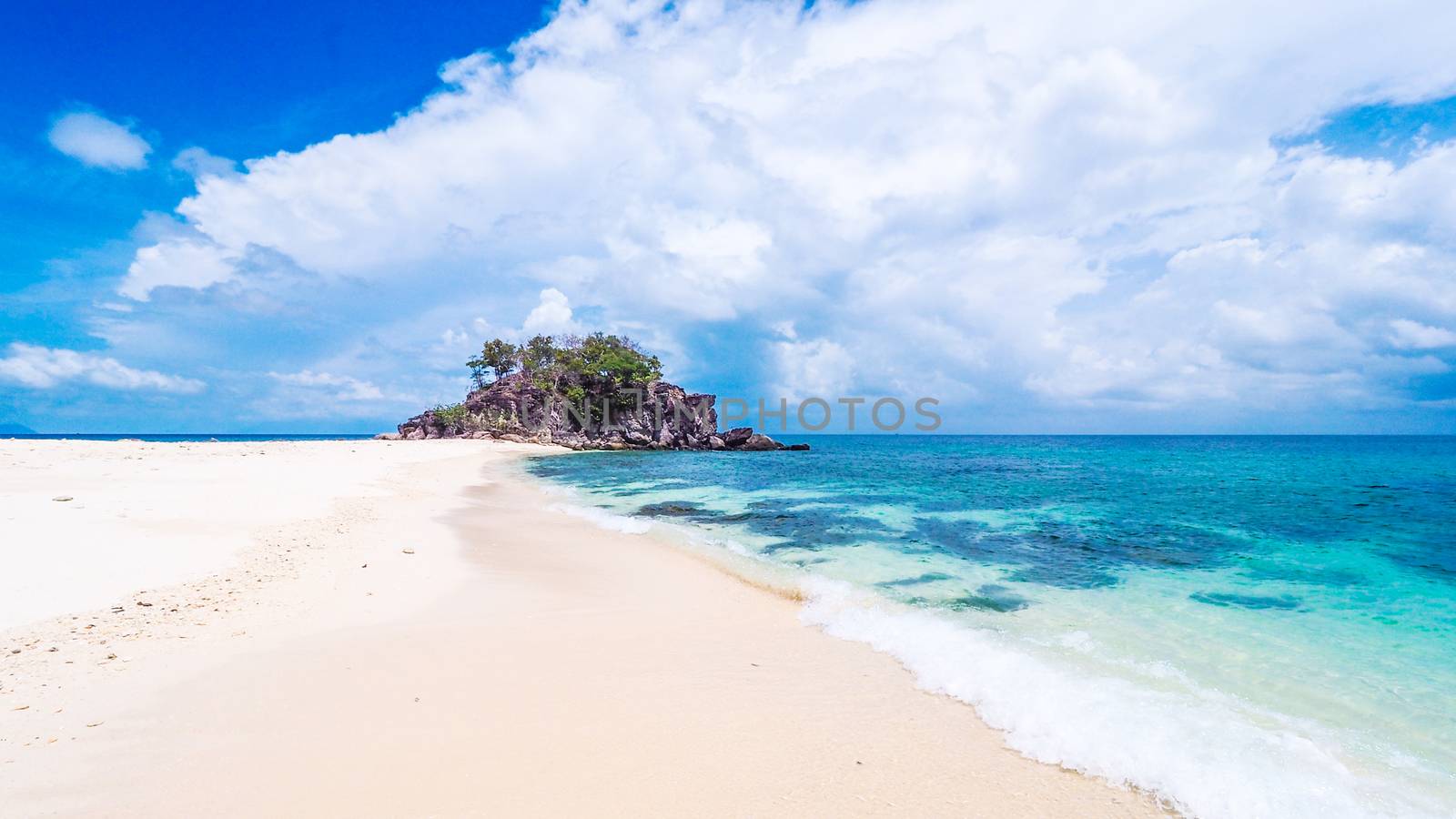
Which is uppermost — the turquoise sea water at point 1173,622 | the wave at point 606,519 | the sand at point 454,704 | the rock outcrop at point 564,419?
the rock outcrop at point 564,419

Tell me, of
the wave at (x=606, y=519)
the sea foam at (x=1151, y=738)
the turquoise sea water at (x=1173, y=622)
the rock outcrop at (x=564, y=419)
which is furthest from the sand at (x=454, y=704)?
the rock outcrop at (x=564, y=419)

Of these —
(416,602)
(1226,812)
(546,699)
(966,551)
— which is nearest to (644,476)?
(966,551)

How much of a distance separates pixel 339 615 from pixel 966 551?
42.2 feet

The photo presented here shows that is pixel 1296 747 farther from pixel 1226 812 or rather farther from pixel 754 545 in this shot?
pixel 754 545

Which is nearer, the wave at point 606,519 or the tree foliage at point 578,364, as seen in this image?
the wave at point 606,519

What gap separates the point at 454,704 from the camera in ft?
17.2

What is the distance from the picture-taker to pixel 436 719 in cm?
494

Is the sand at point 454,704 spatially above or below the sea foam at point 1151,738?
above

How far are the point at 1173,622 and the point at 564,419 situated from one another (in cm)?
7101

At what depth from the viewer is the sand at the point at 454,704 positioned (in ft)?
13.0

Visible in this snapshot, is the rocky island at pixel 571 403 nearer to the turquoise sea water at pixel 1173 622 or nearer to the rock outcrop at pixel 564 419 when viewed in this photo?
the rock outcrop at pixel 564 419

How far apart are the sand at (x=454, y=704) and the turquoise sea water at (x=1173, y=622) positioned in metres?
0.90

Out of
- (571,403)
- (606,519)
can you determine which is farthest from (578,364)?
(606,519)

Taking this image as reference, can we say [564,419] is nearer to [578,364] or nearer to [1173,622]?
[578,364]
